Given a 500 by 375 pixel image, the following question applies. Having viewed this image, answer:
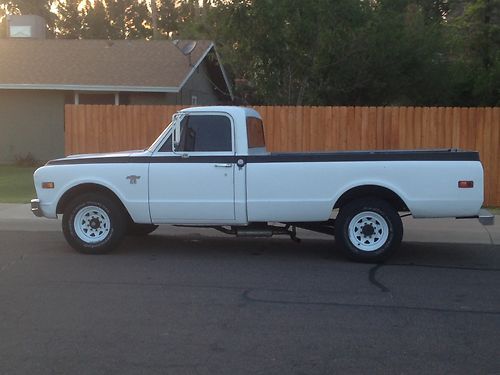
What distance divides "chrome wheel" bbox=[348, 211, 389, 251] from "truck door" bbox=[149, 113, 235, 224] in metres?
1.60

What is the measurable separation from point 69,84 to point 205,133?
1450cm

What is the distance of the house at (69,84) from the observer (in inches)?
918

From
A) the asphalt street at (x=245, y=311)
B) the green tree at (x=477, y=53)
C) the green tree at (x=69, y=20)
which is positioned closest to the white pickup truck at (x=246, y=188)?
the asphalt street at (x=245, y=311)

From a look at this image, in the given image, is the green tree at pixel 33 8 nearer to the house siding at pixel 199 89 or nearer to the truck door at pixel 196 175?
the house siding at pixel 199 89

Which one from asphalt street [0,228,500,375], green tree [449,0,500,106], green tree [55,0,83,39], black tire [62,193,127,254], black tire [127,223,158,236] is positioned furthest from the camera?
green tree [55,0,83,39]

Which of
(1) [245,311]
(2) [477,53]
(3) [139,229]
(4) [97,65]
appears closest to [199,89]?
(4) [97,65]

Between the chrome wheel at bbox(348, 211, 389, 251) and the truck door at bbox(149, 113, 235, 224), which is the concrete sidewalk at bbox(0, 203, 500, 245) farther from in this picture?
the truck door at bbox(149, 113, 235, 224)

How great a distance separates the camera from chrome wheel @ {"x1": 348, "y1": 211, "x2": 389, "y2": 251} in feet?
31.5

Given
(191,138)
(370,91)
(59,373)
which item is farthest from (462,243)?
(370,91)

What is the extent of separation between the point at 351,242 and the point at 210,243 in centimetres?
255

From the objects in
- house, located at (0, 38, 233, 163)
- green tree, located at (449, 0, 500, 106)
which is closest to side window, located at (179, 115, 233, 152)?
house, located at (0, 38, 233, 163)

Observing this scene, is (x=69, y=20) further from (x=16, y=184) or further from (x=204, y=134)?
(x=204, y=134)

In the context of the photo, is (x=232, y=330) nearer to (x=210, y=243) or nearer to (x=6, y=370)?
(x=6, y=370)

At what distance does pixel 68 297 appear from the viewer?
7.68m
